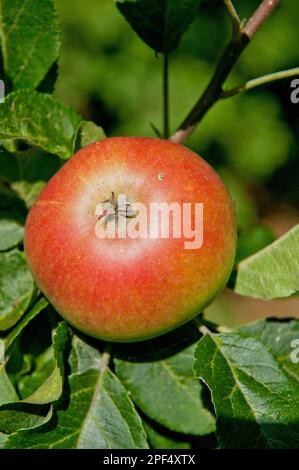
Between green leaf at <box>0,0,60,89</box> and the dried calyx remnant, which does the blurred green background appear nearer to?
green leaf at <box>0,0,60,89</box>


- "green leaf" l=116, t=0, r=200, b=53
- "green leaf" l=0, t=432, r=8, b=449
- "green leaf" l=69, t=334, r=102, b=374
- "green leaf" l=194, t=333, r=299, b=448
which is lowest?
"green leaf" l=0, t=432, r=8, b=449

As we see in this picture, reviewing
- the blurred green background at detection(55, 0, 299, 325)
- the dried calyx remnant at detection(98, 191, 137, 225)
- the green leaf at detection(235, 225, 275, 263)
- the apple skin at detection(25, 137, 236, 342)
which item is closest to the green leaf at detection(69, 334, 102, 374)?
the apple skin at detection(25, 137, 236, 342)

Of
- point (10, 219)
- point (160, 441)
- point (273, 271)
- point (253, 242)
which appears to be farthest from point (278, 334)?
point (10, 219)

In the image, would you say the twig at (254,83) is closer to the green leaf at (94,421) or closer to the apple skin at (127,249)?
the apple skin at (127,249)

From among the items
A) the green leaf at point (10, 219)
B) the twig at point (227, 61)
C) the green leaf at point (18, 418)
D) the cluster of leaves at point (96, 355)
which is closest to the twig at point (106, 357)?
the cluster of leaves at point (96, 355)

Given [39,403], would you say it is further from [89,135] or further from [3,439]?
[89,135]
